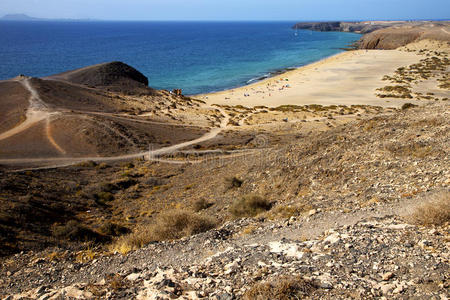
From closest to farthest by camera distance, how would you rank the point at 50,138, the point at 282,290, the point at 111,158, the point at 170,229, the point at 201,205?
the point at 282,290 < the point at 170,229 < the point at 201,205 < the point at 111,158 < the point at 50,138

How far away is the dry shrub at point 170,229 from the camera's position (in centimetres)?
1094

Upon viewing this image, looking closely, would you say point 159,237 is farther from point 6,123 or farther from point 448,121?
point 6,123

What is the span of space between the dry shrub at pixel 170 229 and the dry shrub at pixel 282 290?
5.46 metres

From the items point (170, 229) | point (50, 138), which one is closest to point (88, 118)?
point (50, 138)

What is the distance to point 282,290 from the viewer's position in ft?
19.2

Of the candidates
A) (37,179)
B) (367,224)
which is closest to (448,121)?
(367,224)

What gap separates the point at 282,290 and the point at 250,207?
6920 mm

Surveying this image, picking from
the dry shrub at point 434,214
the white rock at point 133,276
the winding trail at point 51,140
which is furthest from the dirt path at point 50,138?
the dry shrub at point 434,214

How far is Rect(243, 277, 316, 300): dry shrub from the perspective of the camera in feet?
19.0

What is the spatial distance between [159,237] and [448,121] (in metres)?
14.9

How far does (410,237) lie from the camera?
7.24m

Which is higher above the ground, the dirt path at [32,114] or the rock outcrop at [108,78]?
the rock outcrop at [108,78]

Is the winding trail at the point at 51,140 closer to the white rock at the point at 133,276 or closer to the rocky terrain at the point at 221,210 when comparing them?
the rocky terrain at the point at 221,210

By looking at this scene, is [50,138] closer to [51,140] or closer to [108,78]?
[51,140]
